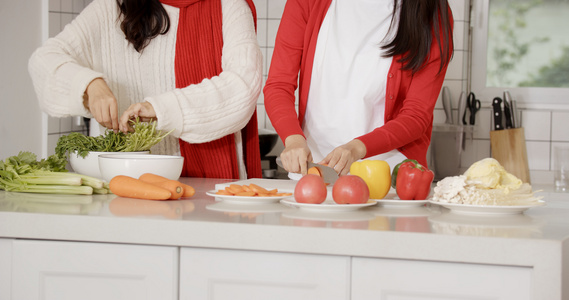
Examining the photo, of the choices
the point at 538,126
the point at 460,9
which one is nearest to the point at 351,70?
the point at 460,9

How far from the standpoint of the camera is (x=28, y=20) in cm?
244

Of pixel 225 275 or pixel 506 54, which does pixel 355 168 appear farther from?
pixel 506 54

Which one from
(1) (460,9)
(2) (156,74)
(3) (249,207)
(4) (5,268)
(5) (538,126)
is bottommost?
(4) (5,268)

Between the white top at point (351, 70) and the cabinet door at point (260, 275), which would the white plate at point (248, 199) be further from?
the white top at point (351, 70)

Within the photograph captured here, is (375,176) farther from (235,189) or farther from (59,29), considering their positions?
(59,29)

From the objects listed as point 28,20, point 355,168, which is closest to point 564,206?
point 355,168

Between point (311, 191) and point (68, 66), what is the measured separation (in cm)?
91

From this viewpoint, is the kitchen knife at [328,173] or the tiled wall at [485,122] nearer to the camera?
the kitchen knife at [328,173]

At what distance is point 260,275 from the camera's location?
3.40 feet

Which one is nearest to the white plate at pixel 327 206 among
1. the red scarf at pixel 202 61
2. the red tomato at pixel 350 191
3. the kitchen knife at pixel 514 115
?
the red tomato at pixel 350 191

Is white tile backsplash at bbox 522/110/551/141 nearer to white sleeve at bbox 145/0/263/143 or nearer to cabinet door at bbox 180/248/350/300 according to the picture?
white sleeve at bbox 145/0/263/143

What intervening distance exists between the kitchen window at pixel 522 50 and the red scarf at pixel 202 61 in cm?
163

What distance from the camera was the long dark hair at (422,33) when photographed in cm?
173

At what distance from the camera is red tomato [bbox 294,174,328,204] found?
46.1 inches
